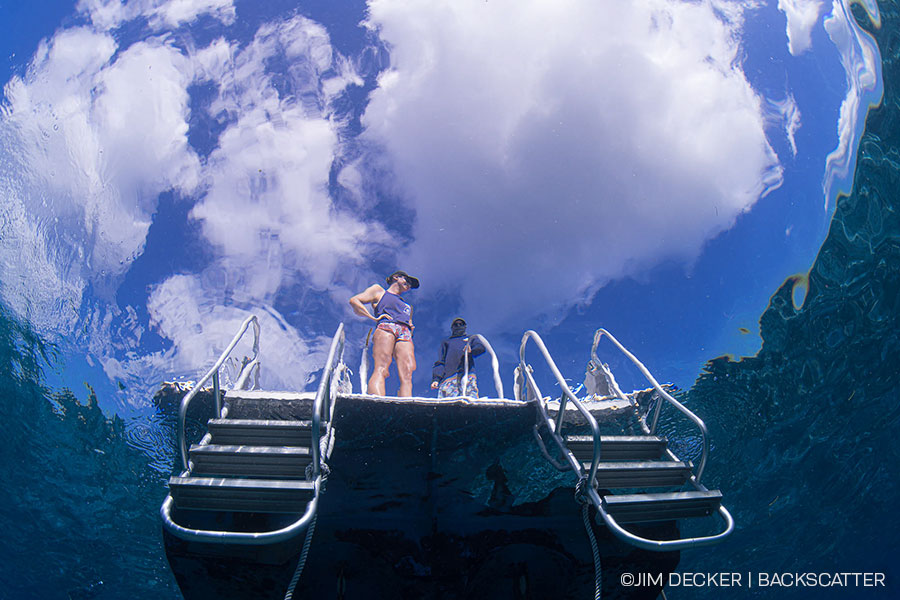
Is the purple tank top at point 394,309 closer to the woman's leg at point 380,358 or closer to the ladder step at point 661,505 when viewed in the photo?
the woman's leg at point 380,358

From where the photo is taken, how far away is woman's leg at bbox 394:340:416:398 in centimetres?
641

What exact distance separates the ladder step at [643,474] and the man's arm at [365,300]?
386 cm

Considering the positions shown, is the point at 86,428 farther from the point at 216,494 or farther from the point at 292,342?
the point at 216,494

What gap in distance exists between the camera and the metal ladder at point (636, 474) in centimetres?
359

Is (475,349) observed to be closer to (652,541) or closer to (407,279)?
(407,279)

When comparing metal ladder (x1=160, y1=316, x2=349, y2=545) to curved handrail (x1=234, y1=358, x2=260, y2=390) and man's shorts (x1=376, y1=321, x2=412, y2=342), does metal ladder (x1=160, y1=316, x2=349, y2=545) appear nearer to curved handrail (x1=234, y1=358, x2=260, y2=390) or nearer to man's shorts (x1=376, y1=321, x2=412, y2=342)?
curved handrail (x1=234, y1=358, x2=260, y2=390)

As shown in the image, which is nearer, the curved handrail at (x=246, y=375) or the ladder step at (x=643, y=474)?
the ladder step at (x=643, y=474)

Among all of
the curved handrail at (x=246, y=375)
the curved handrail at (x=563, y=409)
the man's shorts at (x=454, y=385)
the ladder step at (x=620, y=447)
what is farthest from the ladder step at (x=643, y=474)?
the curved handrail at (x=246, y=375)

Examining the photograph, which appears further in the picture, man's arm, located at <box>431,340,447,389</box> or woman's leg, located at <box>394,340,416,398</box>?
man's arm, located at <box>431,340,447,389</box>

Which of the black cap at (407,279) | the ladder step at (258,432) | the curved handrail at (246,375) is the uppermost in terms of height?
the black cap at (407,279)

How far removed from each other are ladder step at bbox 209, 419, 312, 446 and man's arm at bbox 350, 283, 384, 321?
273cm

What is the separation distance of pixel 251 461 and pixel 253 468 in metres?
0.07

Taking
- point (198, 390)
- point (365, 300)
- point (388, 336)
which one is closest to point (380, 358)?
point (388, 336)

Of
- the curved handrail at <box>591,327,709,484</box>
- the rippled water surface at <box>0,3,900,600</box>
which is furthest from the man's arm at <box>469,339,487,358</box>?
the rippled water surface at <box>0,3,900,600</box>
